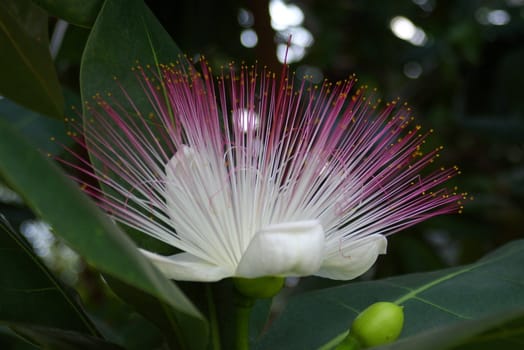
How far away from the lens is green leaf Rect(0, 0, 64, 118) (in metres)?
1.05

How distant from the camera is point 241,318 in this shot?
87 centimetres

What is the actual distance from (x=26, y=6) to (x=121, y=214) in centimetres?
40

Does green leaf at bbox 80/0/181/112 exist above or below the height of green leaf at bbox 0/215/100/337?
above

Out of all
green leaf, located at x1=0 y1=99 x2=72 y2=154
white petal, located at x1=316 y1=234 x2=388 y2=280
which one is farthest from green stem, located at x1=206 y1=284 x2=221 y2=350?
green leaf, located at x1=0 y1=99 x2=72 y2=154

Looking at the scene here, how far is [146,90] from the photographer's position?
100 cm

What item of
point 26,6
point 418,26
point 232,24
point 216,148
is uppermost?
point 418,26

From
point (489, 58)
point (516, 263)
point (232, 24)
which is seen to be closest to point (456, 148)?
point (489, 58)

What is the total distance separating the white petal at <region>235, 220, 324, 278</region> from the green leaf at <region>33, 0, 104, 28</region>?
0.47 meters

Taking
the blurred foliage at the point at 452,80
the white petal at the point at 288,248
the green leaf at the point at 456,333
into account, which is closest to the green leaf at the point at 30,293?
the white petal at the point at 288,248

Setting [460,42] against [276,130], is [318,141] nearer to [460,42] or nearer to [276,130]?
[276,130]

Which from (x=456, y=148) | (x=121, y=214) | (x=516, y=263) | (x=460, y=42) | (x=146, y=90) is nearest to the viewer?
(x=121, y=214)

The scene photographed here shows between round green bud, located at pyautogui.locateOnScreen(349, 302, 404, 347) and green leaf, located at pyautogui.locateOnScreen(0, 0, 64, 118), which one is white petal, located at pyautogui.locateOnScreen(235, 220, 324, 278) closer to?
round green bud, located at pyautogui.locateOnScreen(349, 302, 404, 347)

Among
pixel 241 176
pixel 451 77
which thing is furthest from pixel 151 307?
pixel 451 77

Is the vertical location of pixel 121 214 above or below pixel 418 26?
below
